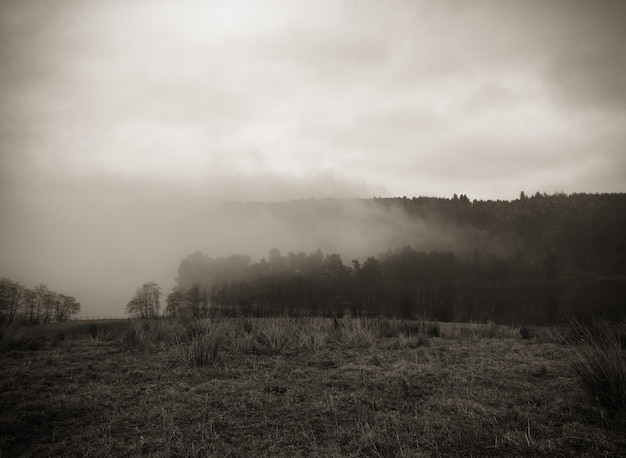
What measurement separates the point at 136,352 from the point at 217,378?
473cm

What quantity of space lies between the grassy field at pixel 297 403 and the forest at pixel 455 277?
124 feet

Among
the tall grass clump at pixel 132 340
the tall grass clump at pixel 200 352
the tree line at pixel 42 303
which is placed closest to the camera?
the tall grass clump at pixel 200 352

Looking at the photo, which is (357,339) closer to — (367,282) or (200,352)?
(200,352)

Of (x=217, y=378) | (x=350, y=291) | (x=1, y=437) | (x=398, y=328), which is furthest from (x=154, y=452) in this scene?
(x=350, y=291)

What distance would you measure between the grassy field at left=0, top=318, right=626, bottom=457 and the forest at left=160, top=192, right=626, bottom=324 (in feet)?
124

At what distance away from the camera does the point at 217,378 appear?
8.11m

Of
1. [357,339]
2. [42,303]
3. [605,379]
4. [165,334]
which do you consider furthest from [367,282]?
[605,379]

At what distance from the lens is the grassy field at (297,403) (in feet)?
15.6

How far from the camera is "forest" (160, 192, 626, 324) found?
6169cm

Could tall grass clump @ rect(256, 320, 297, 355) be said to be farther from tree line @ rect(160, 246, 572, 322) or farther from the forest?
tree line @ rect(160, 246, 572, 322)

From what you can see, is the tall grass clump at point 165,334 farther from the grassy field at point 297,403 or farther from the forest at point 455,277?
the forest at point 455,277

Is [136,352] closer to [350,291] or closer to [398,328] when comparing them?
[398,328]

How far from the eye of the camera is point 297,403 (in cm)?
647

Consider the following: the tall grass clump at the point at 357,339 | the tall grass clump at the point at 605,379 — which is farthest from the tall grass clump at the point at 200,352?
the tall grass clump at the point at 605,379
